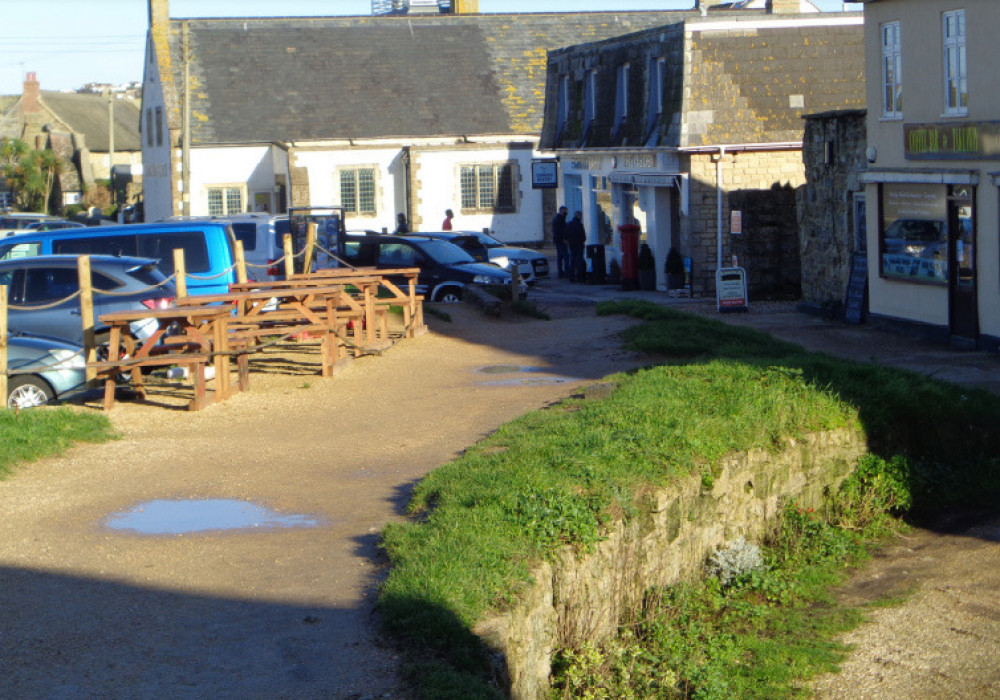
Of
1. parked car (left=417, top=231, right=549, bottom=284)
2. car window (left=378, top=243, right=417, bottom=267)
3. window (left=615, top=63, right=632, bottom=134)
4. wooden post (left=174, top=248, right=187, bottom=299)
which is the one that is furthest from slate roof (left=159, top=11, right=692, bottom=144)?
wooden post (left=174, top=248, right=187, bottom=299)

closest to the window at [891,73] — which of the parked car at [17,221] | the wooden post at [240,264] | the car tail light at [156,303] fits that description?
the wooden post at [240,264]

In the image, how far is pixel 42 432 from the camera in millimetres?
11008

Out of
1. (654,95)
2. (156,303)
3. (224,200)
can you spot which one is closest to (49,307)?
(156,303)

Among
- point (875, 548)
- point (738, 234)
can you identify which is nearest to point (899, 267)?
point (738, 234)

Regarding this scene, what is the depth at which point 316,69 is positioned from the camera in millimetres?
46438

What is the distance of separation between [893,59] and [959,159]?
2.84m

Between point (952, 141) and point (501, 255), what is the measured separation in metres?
15.2

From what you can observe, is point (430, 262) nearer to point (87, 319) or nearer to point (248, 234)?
point (248, 234)

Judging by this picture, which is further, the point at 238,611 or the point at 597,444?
the point at 597,444

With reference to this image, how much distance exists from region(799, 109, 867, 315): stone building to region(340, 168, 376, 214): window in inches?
897

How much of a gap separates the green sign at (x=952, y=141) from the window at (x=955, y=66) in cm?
33

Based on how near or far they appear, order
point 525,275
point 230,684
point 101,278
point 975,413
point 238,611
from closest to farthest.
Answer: point 230,684 < point 238,611 < point 975,413 < point 101,278 < point 525,275

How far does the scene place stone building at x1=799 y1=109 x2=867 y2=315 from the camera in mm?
21312

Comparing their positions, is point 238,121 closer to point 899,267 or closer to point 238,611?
point 899,267
